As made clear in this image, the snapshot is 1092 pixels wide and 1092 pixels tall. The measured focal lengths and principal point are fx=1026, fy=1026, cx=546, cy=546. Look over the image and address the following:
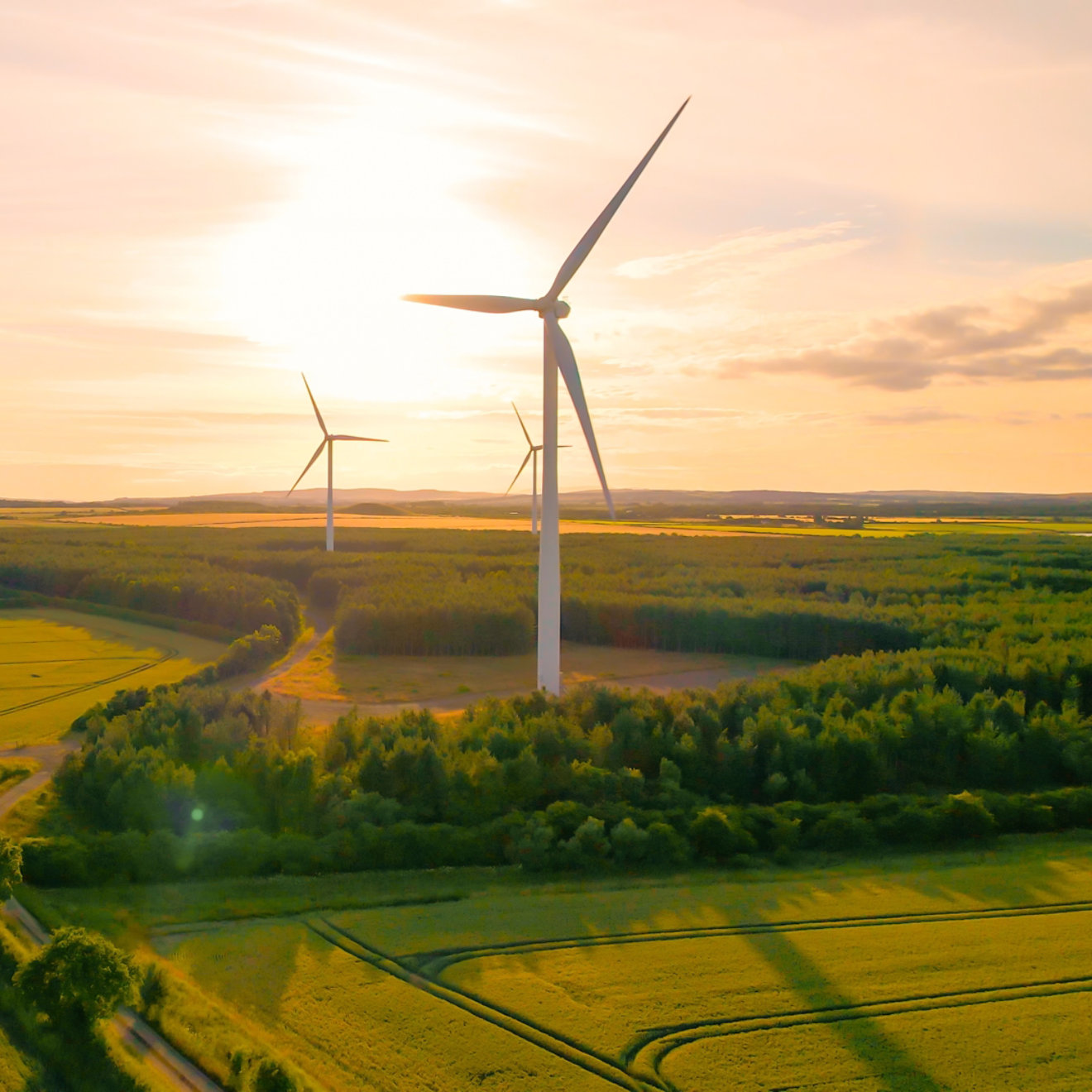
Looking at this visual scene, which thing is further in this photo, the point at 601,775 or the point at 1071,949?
the point at 601,775

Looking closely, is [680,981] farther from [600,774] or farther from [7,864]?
[7,864]

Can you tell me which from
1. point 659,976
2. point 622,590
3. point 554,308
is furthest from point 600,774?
point 622,590

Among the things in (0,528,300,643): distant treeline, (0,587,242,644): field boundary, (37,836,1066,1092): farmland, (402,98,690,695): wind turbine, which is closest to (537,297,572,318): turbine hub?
(402,98,690,695): wind turbine

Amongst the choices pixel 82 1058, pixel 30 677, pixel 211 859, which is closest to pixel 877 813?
pixel 211 859

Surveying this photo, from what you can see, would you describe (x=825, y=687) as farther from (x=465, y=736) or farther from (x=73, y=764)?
(x=73, y=764)

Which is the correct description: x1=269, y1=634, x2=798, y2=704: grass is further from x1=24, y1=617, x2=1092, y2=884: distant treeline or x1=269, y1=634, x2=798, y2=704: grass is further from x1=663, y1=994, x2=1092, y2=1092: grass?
x1=663, y1=994, x2=1092, y2=1092: grass

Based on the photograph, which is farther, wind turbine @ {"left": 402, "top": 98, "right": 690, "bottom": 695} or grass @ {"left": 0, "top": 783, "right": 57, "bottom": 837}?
wind turbine @ {"left": 402, "top": 98, "right": 690, "bottom": 695}
